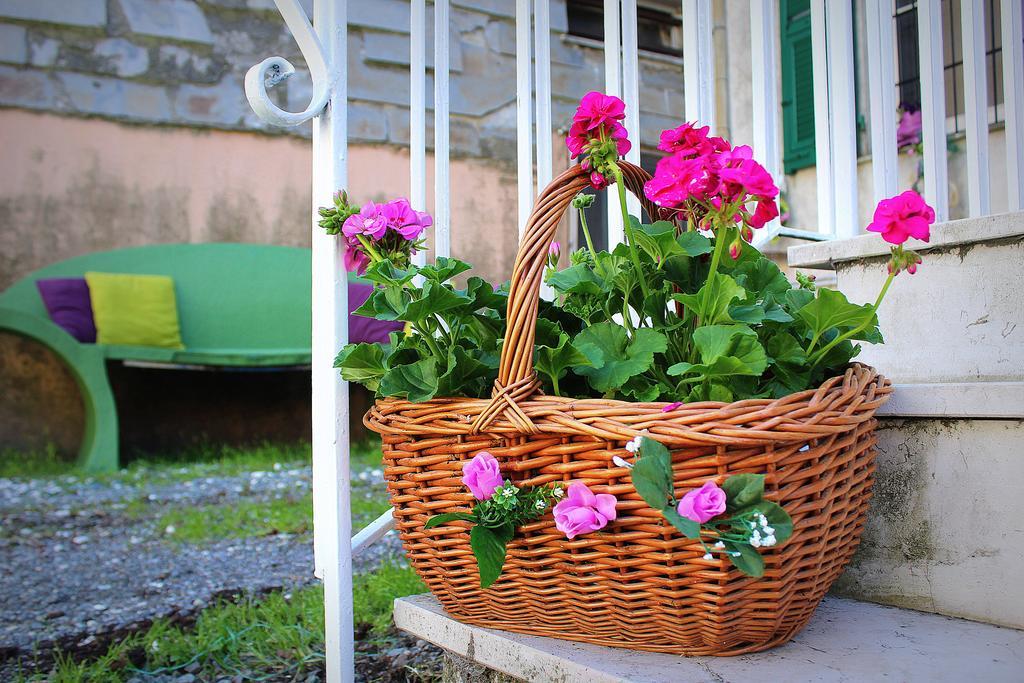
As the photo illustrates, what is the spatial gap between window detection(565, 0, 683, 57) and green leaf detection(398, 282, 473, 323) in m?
4.82

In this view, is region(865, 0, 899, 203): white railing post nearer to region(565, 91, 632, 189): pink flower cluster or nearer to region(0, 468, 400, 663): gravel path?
region(565, 91, 632, 189): pink flower cluster

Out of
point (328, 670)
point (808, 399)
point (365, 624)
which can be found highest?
point (808, 399)

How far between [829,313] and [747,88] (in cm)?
378

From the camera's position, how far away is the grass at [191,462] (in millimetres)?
3191

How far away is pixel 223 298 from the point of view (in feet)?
13.4

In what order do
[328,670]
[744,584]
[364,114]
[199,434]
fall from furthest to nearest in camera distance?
[364,114] < [199,434] < [328,670] < [744,584]

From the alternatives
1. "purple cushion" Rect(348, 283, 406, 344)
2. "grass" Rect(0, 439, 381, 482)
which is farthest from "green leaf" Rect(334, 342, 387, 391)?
"purple cushion" Rect(348, 283, 406, 344)

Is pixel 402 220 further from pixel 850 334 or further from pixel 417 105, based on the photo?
pixel 850 334

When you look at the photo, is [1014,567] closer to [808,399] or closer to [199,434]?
[808,399]

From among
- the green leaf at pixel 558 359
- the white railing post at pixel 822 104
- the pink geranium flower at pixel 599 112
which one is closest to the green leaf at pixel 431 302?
the green leaf at pixel 558 359

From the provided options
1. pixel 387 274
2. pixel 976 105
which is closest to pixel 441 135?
pixel 387 274

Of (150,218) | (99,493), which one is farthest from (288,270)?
(99,493)

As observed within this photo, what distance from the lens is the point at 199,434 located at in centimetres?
409

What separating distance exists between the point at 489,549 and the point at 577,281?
0.29 metres
